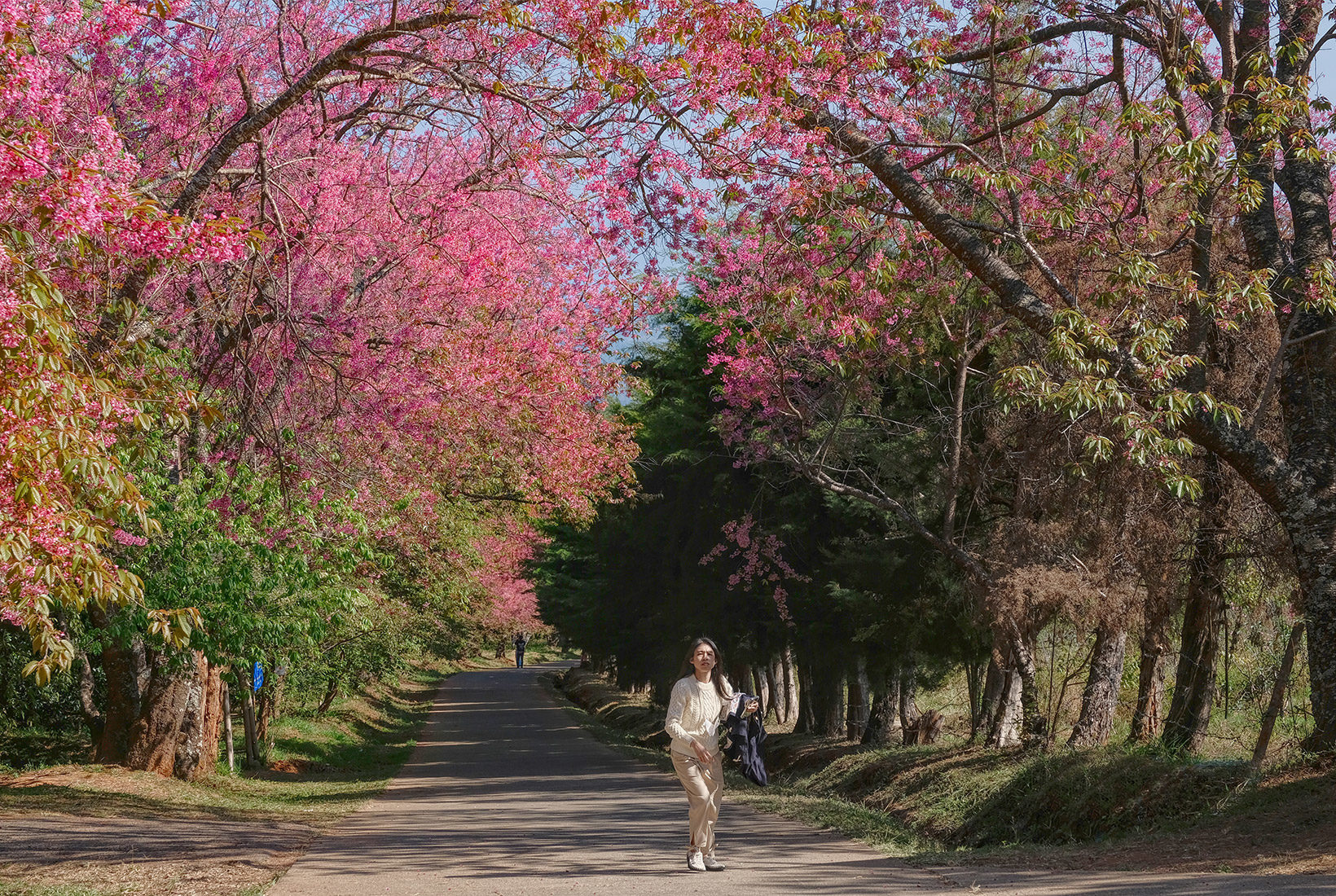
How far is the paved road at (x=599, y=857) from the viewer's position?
8312 millimetres

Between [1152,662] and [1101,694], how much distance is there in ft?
2.68

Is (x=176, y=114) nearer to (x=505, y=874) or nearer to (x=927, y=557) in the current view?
(x=505, y=874)

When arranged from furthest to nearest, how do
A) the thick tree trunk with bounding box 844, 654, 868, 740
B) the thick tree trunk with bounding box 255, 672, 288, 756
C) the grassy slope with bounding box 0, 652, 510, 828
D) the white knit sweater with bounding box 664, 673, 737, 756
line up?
the thick tree trunk with bounding box 255, 672, 288, 756
the thick tree trunk with bounding box 844, 654, 868, 740
the grassy slope with bounding box 0, 652, 510, 828
the white knit sweater with bounding box 664, 673, 737, 756

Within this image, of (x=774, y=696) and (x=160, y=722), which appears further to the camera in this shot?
(x=774, y=696)

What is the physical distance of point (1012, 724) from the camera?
57.6ft

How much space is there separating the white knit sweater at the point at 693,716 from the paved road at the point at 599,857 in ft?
3.19

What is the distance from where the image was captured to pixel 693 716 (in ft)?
30.6

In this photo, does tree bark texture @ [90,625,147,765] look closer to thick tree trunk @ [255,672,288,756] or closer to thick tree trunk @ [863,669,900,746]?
thick tree trunk @ [255,672,288,756]

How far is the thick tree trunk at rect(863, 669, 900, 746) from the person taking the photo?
814 inches

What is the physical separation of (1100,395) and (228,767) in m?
16.0

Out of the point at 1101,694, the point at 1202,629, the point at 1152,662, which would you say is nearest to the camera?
the point at 1202,629

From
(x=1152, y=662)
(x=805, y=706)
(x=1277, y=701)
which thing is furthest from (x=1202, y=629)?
(x=805, y=706)

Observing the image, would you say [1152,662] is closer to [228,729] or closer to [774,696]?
[228,729]

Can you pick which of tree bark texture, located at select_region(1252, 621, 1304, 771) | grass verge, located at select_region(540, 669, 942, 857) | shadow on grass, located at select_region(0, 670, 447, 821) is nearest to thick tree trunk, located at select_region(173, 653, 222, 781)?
shadow on grass, located at select_region(0, 670, 447, 821)
